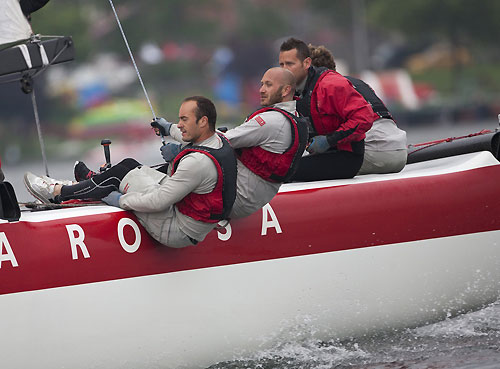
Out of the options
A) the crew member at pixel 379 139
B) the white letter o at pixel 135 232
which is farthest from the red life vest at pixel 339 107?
the white letter o at pixel 135 232

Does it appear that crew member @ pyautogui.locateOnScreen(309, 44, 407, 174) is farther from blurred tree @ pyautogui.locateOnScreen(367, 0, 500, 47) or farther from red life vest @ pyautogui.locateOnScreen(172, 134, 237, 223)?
blurred tree @ pyautogui.locateOnScreen(367, 0, 500, 47)

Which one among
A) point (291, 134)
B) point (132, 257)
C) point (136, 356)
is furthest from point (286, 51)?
point (136, 356)

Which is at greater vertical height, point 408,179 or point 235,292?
point 408,179

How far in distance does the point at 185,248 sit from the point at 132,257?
0.95 ft

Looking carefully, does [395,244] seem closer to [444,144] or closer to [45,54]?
[444,144]

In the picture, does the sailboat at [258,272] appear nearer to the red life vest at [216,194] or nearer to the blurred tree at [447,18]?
the red life vest at [216,194]

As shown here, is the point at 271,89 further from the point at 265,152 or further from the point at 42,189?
the point at 42,189

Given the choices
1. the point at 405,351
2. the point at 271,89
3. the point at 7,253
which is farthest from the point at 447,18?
the point at 7,253

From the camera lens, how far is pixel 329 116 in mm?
5852

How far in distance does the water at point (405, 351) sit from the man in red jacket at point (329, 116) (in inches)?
38.6

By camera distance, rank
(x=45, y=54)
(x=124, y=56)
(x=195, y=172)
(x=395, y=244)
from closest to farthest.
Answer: (x=195, y=172) → (x=395, y=244) → (x=45, y=54) → (x=124, y=56)

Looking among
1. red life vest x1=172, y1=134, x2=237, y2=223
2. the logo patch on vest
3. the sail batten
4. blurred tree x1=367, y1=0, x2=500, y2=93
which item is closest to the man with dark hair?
red life vest x1=172, y1=134, x2=237, y2=223

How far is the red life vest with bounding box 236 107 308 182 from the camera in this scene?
5.20 meters

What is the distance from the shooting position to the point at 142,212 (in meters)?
5.06
